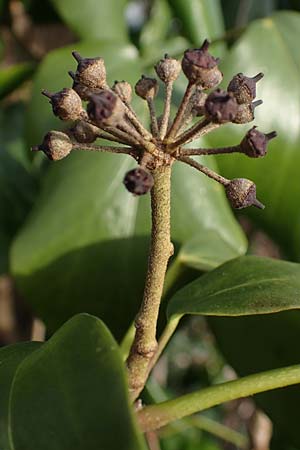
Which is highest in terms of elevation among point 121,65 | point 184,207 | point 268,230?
point 121,65

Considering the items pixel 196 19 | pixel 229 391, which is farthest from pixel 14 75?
pixel 229 391

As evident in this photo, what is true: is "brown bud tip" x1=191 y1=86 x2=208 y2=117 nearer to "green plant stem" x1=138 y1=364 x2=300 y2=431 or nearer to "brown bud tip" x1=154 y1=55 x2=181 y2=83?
"brown bud tip" x1=154 y1=55 x2=181 y2=83

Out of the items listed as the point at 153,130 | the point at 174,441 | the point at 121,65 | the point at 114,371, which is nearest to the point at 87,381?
the point at 114,371

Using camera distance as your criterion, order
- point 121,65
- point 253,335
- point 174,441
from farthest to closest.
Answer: point 174,441
point 121,65
point 253,335

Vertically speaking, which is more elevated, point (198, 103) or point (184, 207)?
point (198, 103)

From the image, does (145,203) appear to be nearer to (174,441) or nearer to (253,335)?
(253,335)
